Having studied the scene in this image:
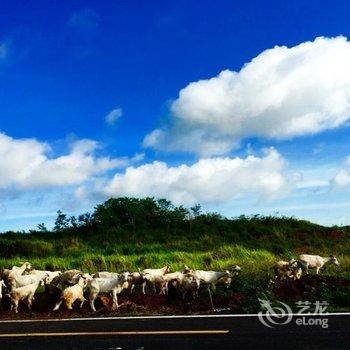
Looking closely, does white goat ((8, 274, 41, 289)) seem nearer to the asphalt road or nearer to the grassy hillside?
the asphalt road

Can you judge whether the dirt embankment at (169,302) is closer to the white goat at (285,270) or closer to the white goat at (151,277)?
the white goat at (151,277)

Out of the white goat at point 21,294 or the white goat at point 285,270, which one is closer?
the white goat at point 21,294

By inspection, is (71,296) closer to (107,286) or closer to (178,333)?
(107,286)

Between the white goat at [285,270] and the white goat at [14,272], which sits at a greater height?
the white goat at [14,272]

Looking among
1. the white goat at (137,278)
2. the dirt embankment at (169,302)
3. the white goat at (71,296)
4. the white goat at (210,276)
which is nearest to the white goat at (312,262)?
the dirt embankment at (169,302)

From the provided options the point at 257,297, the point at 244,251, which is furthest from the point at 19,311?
the point at 244,251

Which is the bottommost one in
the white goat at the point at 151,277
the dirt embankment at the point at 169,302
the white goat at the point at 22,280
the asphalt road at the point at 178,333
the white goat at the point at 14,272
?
the asphalt road at the point at 178,333

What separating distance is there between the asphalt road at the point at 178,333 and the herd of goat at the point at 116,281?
5.64ft

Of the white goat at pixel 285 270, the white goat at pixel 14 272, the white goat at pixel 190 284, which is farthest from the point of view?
the white goat at pixel 14 272

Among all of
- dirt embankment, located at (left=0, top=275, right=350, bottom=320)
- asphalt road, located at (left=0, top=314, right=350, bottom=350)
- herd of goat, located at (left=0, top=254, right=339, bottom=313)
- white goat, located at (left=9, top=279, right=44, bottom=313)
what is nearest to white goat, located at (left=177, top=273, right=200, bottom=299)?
herd of goat, located at (left=0, top=254, right=339, bottom=313)

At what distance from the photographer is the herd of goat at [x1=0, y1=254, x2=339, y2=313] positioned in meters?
15.9

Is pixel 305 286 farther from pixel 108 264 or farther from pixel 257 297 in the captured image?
pixel 108 264

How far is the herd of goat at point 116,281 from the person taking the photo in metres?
15.9

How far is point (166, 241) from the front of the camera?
36312mm
